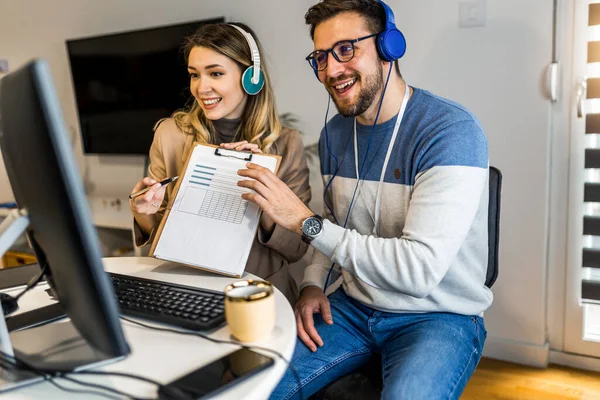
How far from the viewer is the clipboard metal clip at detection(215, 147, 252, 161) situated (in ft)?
4.04

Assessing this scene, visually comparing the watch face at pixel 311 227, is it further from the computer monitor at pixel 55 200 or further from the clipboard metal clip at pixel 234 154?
the computer monitor at pixel 55 200

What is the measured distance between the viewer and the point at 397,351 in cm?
111

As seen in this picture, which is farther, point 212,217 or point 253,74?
point 253,74

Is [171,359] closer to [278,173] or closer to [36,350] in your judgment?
[36,350]

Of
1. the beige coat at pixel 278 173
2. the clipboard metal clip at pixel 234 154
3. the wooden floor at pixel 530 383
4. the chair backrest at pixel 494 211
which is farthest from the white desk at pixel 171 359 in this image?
the wooden floor at pixel 530 383

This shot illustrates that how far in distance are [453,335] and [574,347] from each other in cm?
124

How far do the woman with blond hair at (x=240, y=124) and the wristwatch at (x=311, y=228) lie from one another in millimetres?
336

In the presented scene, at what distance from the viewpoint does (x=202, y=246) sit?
3.84 feet

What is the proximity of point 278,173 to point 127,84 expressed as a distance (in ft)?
5.94

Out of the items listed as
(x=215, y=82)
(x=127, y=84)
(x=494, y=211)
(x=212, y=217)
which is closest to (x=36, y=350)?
(x=212, y=217)

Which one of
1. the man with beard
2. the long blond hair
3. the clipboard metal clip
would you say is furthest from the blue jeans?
the long blond hair

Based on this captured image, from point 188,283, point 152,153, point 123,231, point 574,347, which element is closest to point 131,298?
point 188,283

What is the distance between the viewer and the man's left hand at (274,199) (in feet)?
3.67

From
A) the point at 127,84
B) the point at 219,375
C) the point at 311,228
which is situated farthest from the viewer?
the point at 127,84
